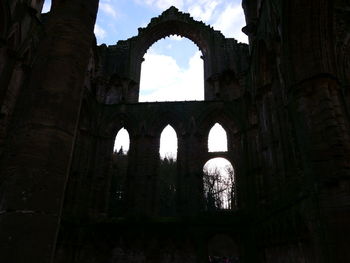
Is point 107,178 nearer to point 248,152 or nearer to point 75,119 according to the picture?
point 248,152

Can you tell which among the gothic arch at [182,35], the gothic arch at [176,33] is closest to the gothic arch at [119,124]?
the gothic arch at [182,35]

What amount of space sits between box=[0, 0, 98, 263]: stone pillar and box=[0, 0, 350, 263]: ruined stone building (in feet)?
0.04

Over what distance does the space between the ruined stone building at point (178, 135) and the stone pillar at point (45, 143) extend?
0.01m

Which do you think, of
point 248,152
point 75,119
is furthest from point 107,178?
point 75,119

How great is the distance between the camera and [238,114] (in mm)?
12141

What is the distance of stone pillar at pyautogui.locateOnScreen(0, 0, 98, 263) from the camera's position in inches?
95.1

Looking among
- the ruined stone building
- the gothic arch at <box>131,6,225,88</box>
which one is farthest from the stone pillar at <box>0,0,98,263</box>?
the gothic arch at <box>131,6,225,88</box>

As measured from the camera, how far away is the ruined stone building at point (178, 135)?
2.80 meters

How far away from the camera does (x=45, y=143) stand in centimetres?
275

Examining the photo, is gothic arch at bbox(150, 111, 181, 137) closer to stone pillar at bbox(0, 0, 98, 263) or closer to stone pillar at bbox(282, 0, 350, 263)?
stone pillar at bbox(282, 0, 350, 263)

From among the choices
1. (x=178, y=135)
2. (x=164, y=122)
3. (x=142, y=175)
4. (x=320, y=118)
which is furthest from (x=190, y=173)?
(x=320, y=118)

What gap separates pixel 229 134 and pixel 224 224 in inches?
156

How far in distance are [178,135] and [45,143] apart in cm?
976

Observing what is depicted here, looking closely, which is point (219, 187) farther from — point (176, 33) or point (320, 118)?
point (320, 118)
